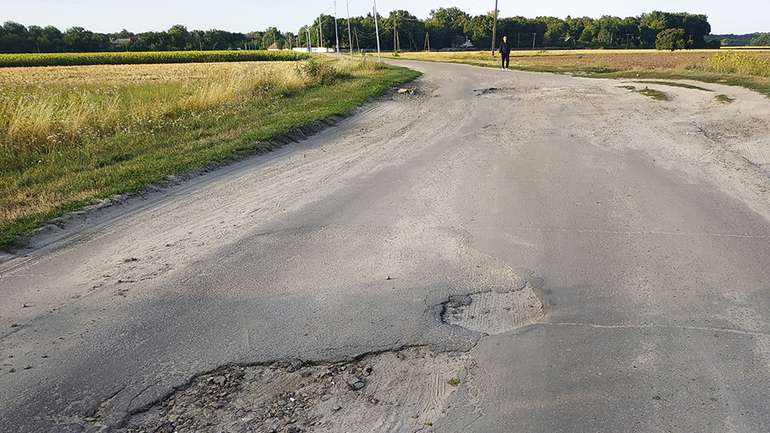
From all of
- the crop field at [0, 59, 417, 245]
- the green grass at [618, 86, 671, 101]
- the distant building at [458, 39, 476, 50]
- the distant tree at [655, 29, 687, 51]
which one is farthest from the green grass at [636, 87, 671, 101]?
the distant building at [458, 39, 476, 50]

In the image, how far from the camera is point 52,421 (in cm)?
285

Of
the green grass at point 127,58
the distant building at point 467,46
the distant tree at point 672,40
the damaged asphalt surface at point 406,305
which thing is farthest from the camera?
the distant building at point 467,46

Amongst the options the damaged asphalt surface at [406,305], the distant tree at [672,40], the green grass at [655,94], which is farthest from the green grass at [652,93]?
the distant tree at [672,40]

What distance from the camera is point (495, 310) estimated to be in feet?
13.1

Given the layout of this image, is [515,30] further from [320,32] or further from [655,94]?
[655,94]

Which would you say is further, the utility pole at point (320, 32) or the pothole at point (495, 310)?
the utility pole at point (320, 32)

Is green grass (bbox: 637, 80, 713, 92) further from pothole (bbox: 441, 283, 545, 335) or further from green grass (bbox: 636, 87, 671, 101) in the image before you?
pothole (bbox: 441, 283, 545, 335)

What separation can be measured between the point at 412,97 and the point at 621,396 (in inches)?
594

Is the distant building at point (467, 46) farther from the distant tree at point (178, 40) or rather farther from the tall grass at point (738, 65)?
the tall grass at point (738, 65)

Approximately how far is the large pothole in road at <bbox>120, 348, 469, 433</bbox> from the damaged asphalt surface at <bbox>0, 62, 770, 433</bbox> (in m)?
0.01

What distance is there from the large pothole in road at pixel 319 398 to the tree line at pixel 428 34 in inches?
3114

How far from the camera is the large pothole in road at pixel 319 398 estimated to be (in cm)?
282

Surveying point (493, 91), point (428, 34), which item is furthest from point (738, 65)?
point (428, 34)

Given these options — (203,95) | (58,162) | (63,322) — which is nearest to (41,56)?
(203,95)
